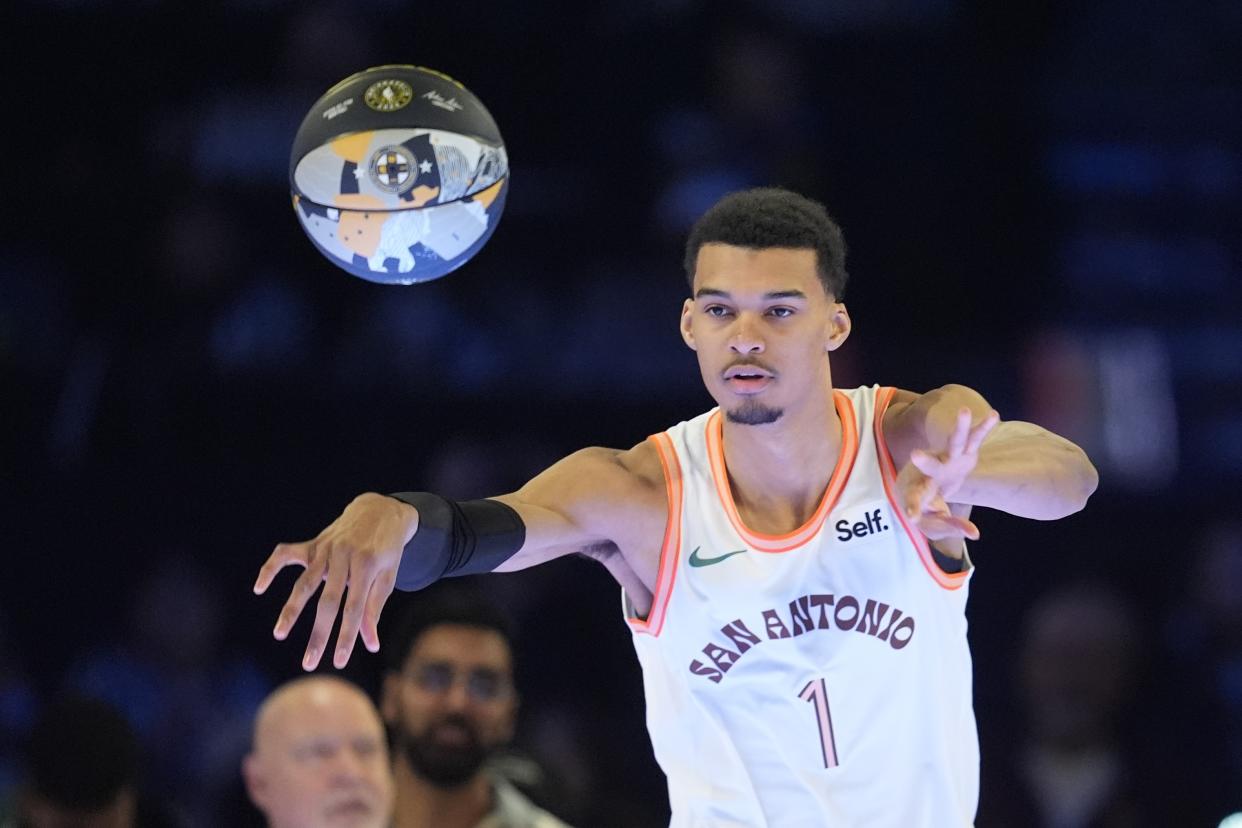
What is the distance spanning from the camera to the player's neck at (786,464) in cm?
458

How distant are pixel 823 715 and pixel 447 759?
194 centimetres

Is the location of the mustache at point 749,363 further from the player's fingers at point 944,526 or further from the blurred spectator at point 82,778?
the blurred spectator at point 82,778

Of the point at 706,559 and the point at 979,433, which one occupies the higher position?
the point at 979,433

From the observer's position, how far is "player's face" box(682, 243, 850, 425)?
4422 millimetres

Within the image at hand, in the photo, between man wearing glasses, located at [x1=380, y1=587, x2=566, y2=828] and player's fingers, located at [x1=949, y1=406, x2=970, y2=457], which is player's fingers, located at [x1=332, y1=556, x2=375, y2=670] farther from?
man wearing glasses, located at [x1=380, y1=587, x2=566, y2=828]

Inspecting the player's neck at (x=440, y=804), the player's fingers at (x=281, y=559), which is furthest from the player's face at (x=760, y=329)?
the player's neck at (x=440, y=804)

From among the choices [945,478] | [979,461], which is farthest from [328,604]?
[979,461]

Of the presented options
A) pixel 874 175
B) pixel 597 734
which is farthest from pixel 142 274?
pixel 874 175

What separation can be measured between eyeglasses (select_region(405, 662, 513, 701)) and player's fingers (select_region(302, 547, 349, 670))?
2412 mm

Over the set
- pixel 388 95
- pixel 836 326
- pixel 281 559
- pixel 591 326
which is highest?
pixel 591 326

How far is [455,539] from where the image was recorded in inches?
163

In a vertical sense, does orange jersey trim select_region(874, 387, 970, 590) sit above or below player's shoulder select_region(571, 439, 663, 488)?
below

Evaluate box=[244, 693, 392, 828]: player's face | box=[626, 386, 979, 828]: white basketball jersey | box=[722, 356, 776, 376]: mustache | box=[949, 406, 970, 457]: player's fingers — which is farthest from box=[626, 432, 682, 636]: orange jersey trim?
box=[244, 693, 392, 828]: player's face

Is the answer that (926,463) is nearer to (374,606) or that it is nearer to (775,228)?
(775,228)
